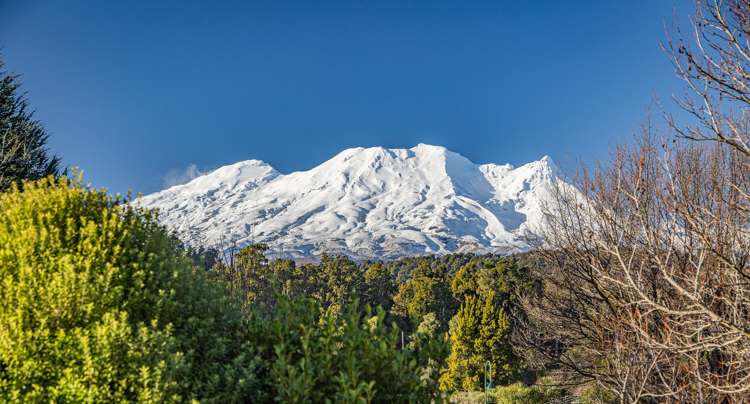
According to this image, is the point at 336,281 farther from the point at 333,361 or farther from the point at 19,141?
the point at 333,361

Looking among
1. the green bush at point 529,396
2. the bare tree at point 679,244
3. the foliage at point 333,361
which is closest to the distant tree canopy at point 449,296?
the green bush at point 529,396

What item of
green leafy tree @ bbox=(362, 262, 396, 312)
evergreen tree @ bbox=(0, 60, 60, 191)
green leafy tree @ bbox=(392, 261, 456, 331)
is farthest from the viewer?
green leafy tree @ bbox=(362, 262, 396, 312)

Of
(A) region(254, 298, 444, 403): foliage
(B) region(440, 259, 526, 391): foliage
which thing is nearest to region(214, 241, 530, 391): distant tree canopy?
(B) region(440, 259, 526, 391): foliage

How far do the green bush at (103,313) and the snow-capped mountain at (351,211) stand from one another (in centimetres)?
11041

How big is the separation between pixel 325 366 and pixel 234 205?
163 metres

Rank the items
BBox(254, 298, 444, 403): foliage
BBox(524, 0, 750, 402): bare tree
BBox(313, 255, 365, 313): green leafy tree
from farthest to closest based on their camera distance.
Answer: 1. BBox(313, 255, 365, 313): green leafy tree
2. BBox(524, 0, 750, 402): bare tree
3. BBox(254, 298, 444, 403): foliage

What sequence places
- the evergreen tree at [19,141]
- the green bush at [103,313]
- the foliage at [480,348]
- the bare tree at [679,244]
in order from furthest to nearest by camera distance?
the foliage at [480,348], the evergreen tree at [19,141], the bare tree at [679,244], the green bush at [103,313]

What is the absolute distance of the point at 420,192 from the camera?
582 feet

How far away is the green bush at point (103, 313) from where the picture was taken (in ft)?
7.32

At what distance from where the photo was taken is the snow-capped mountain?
421ft

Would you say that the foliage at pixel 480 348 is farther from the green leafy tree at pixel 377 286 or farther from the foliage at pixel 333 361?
the foliage at pixel 333 361

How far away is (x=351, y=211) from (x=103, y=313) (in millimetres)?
151600

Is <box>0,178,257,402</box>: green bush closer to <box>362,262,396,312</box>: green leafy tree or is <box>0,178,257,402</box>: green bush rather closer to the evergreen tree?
the evergreen tree

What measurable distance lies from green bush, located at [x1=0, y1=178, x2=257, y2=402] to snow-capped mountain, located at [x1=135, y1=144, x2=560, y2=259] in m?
110
